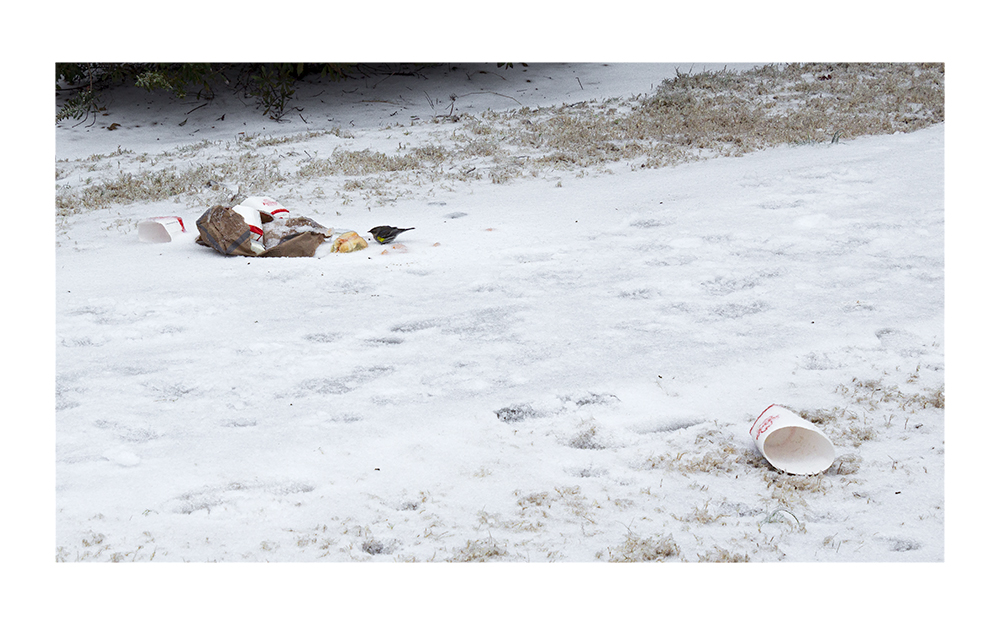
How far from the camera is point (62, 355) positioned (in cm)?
363

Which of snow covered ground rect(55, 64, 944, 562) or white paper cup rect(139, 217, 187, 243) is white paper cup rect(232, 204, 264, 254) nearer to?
snow covered ground rect(55, 64, 944, 562)

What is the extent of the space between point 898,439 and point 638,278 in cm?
183

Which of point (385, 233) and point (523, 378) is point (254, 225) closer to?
point (385, 233)

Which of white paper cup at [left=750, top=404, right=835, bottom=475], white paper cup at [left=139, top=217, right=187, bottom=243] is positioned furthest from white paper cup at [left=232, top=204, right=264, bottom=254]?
white paper cup at [left=750, top=404, right=835, bottom=475]

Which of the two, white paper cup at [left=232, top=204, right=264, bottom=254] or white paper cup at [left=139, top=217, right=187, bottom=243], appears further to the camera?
white paper cup at [left=139, top=217, right=187, bottom=243]

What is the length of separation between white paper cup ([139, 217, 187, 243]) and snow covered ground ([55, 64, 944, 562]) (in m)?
0.12

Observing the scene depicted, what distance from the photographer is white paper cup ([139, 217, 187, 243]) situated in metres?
5.32

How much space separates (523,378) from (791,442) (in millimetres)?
1185

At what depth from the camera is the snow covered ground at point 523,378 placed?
2.49m

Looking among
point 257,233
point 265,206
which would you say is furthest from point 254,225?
point 265,206

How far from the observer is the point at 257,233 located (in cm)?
509

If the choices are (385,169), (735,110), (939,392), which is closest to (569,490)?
(939,392)

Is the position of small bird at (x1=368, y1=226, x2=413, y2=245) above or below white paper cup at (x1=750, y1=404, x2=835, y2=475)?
above

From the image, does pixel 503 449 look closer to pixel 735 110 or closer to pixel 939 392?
pixel 939 392
